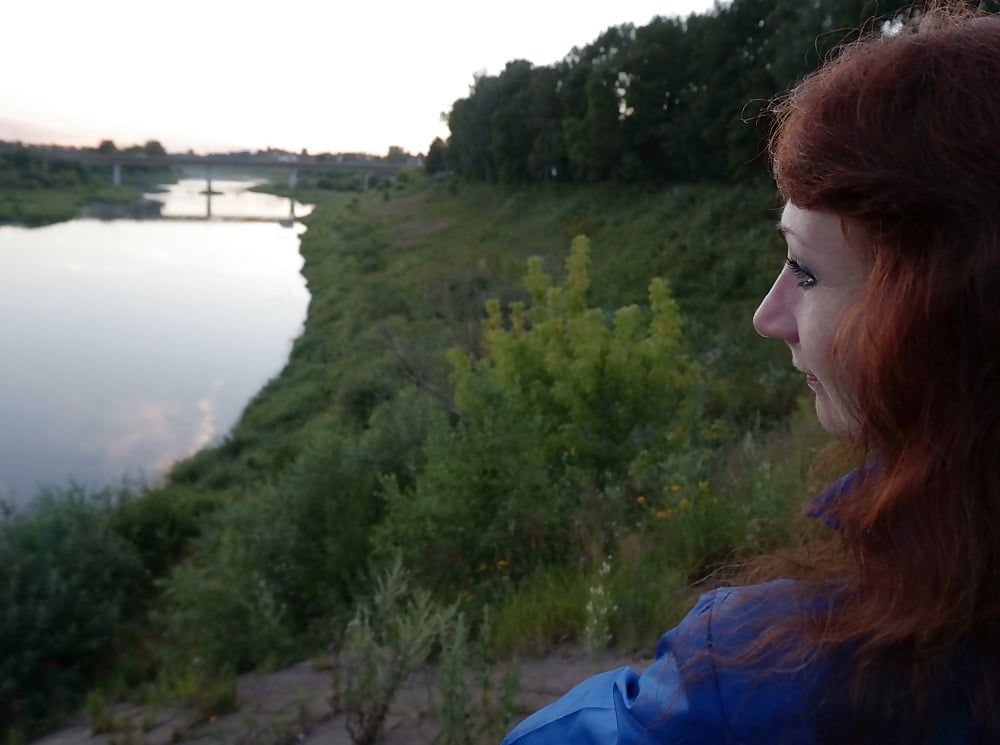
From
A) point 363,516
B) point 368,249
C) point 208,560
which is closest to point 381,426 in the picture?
point 363,516

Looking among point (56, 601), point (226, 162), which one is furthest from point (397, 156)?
point (56, 601)

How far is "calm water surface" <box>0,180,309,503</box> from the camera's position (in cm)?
1344

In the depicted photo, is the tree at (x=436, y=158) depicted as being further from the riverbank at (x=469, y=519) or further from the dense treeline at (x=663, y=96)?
the riverbank at (x=469, y=519)

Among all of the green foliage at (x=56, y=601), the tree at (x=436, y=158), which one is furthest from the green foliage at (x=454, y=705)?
the tree at (x=436, y=158)

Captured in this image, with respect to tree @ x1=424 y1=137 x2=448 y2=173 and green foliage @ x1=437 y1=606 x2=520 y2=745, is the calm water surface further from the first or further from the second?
tree @ x1=424 y1=137 x2=448 y2=173

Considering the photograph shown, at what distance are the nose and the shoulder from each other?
0.99ft

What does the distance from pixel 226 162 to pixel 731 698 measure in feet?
206

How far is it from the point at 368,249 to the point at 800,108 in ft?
93.0

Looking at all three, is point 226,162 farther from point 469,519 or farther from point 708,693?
point 708,693

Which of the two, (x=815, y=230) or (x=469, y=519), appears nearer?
(x=815, y=230)

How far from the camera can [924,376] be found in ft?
2.68

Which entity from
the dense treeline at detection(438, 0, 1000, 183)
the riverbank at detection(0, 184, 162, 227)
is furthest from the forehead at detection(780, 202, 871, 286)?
the riverbank at detection(0, 184, 162, 227)

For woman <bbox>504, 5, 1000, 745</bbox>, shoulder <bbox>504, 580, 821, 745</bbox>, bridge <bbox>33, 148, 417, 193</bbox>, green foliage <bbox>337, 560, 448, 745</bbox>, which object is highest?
bridge <bbox>33, 148, 417, 193</bbox>

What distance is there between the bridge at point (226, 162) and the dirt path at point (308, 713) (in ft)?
172
